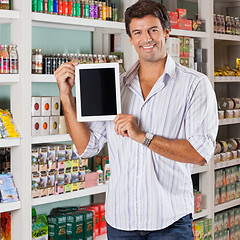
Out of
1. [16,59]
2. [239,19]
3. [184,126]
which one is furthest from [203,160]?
[239,19]

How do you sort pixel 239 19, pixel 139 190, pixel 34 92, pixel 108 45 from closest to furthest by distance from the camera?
pixel 139 190, pixel 34 92, pixel 108 45, pixel 239 19

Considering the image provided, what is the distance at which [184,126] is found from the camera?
78.8 inches

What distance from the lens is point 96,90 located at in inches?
82.2

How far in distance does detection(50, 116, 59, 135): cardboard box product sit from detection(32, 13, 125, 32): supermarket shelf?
2.14 ft

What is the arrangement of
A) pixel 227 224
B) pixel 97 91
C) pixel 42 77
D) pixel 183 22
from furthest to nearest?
pixel 227 224, pixel 183 22, pixel 42 77, pixel 97 91

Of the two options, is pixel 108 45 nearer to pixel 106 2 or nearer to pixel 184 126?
pixel 106 2

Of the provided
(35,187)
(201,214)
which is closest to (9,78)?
(35,187)

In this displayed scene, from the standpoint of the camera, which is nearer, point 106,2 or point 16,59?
point 16,59

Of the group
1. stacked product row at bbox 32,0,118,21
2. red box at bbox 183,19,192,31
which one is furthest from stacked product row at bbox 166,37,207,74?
stacked product row at bbox 32,0,118,21

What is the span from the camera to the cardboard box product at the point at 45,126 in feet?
10.7

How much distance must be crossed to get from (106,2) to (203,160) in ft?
6.61

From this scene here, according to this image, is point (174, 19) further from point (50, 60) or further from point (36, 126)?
point (36, 126)


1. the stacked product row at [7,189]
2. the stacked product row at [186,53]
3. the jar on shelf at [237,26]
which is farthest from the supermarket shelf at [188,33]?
the stacked product row at [7,189]

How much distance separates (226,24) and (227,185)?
1597 mm
